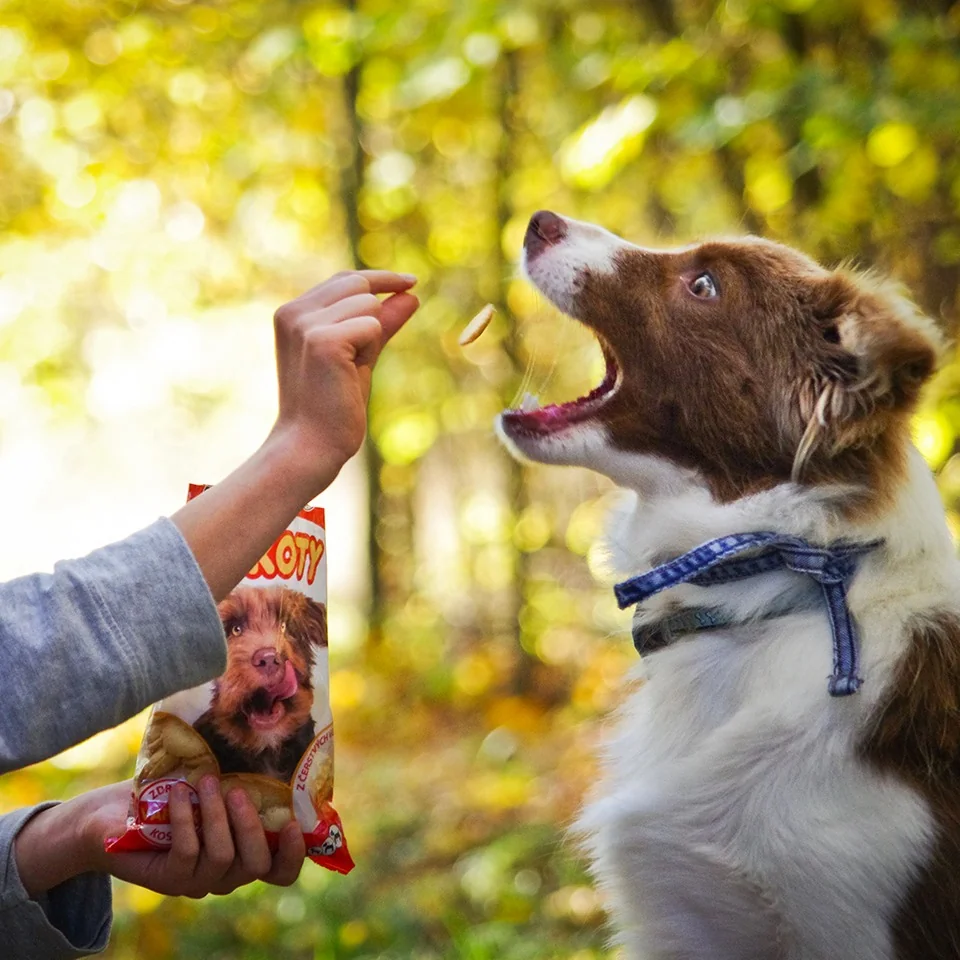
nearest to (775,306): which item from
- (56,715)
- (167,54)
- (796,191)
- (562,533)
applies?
(56,715)

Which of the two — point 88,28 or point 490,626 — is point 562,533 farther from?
point 88,28

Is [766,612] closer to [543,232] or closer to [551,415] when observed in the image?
[551,415]

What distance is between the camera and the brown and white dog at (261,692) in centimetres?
163

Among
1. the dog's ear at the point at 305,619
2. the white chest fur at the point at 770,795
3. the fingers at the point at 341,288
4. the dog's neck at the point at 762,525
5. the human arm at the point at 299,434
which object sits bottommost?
the white chest fur at the point at 770,795

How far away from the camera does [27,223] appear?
710 cm

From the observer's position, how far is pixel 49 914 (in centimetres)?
174

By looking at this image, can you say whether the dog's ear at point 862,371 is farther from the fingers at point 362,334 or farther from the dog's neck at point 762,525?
the fingers at point 362,334

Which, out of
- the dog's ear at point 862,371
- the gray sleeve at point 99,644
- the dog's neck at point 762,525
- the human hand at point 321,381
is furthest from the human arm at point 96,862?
the dog's ear at point 862,371

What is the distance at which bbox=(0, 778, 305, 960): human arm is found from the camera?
1.58m

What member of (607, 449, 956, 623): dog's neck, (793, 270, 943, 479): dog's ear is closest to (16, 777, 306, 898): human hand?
(607, 449, 956, 623): dog's neck

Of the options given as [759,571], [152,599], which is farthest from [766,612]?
[152,599]

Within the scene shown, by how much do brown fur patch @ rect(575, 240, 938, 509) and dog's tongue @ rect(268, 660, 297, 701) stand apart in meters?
0.85

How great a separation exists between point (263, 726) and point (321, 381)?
1.91 feet

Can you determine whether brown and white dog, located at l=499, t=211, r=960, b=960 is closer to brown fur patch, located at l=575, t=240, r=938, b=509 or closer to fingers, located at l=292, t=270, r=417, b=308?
brown fur patch, located at l=575, t=240, r=938, b=509
